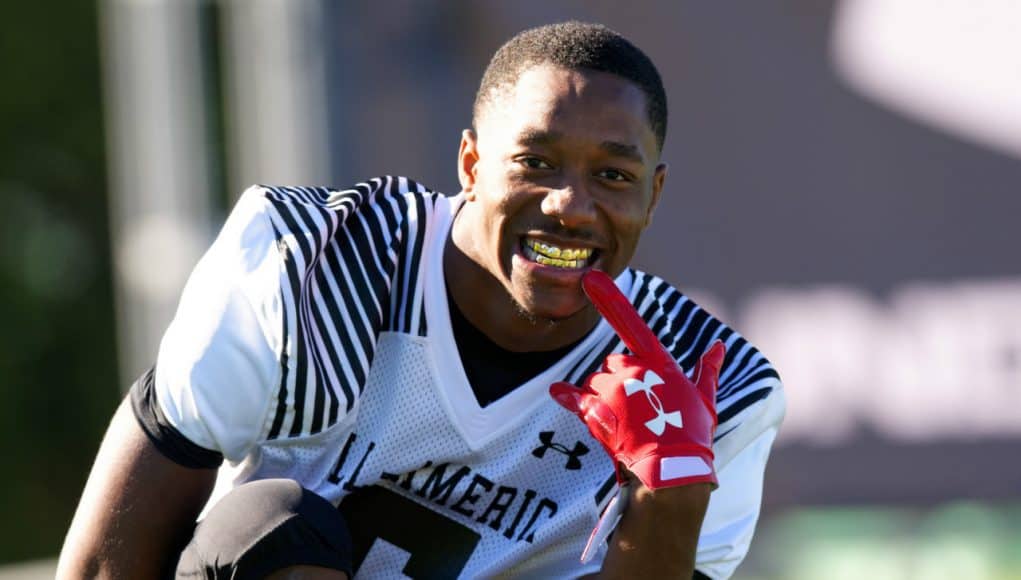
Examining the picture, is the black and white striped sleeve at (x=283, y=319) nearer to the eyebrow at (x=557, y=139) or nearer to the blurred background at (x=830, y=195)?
the eyebrow at (x=557, y=139)

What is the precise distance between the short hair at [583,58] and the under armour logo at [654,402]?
1.63ft

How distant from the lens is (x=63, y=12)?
775 centimetres

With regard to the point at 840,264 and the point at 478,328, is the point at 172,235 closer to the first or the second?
the point at 840,264

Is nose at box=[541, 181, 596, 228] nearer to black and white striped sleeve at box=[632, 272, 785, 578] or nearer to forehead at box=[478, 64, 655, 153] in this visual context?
forehead at box=[478, 64, 655, 153]

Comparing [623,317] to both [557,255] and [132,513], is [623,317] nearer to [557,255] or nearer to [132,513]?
[557,255]

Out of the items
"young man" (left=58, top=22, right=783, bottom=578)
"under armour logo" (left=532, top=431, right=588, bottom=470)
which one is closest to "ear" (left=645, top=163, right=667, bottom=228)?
"young man" (left=58, top=22, right=783, bottom=578)

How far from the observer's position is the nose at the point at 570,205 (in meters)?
3.25

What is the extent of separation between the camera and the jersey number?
3377mm

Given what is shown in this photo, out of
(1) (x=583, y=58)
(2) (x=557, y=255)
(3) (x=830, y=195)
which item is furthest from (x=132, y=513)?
(3) (x=830, y=195)

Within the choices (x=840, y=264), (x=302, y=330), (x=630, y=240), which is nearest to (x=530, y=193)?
(x=630, y=240)

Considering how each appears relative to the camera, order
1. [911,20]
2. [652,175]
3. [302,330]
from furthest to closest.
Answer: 1. [911,20]
2. [652,175]
3. [302,330]

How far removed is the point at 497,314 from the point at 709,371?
1.41 ft

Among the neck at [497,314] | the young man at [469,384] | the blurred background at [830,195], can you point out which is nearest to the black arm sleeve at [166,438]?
the young man at [469,384]

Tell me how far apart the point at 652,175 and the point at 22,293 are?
5105 millimetres
